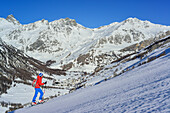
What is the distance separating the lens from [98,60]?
94.6 metres

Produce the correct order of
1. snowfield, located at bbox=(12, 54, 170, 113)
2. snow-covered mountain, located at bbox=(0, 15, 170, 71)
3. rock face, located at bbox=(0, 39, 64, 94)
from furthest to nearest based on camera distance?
snow-covered mountain, located at bbox=(0, 15, 170, 71)
rock face, located at bbox=(0, 39, 64, 94)
snowfield, located at bbox=(12, 54, 170, 113)

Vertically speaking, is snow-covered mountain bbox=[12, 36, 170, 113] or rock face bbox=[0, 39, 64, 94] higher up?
rock face bbox=[0, 39, 64, 94]

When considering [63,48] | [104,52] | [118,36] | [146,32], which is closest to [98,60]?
[104,52]

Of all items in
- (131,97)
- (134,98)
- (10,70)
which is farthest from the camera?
(10,70)

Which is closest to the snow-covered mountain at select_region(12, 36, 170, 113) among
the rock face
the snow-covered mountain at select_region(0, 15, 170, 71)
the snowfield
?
the snowfield

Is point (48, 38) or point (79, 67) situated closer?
point (79, 67)

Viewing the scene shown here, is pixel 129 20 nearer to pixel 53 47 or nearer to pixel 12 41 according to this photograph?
pixel 53 47

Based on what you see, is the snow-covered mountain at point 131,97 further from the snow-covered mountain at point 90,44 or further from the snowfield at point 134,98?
the snow-covered mountain at point 90,44

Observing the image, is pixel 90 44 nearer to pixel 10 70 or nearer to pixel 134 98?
pixel 10 70

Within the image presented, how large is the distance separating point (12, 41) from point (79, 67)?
131127 millimetres

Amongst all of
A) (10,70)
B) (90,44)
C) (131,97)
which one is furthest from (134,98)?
(90,44)

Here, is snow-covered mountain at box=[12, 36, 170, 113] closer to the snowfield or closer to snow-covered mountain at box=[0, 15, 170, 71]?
the snowfield

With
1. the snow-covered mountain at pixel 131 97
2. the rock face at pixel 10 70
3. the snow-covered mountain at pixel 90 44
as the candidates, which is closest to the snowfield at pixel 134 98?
the snow-covered mountain at pixel 131 97

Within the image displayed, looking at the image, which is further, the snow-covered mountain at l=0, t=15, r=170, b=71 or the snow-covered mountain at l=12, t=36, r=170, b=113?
the snow-covered mountain at l=0, t=15, r=170, b=71
